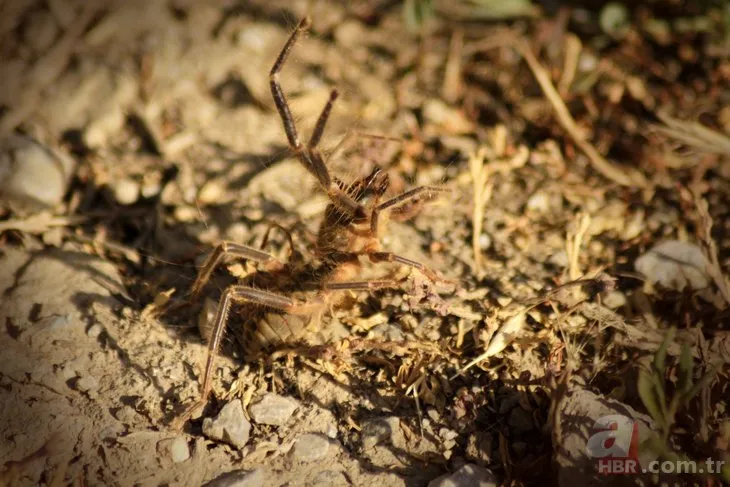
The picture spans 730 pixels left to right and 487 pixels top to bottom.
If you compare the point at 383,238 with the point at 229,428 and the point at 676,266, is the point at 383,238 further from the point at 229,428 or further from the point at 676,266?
the point at 676,266

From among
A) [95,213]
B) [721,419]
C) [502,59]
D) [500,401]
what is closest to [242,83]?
[95,213]

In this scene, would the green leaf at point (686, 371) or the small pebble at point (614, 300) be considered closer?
the green leaf at point (686, 371)

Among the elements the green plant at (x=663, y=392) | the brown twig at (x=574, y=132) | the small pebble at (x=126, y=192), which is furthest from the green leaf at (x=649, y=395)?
the small pebble at (x=126, y=192)

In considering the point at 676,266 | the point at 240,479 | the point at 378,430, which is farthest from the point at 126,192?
the point at 676,266

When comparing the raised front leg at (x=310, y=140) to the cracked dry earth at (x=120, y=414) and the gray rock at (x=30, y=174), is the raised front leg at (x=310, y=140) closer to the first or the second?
the cracked dry earth at (x=120, y=414)

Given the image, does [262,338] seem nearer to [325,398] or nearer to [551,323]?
[325,398]

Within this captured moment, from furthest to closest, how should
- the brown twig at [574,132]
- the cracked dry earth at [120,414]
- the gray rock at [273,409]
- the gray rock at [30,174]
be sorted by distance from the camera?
the brown twig at [574,132] → the gray rock at [30,174] → the gray rock at [273,409] → the cracked dry earth at [120,414]

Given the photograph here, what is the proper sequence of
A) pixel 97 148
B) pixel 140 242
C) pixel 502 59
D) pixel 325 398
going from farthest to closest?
1. pixel 502 59
2. pixel 97 148
3. pixel 140 242
4. pixel 325 398
